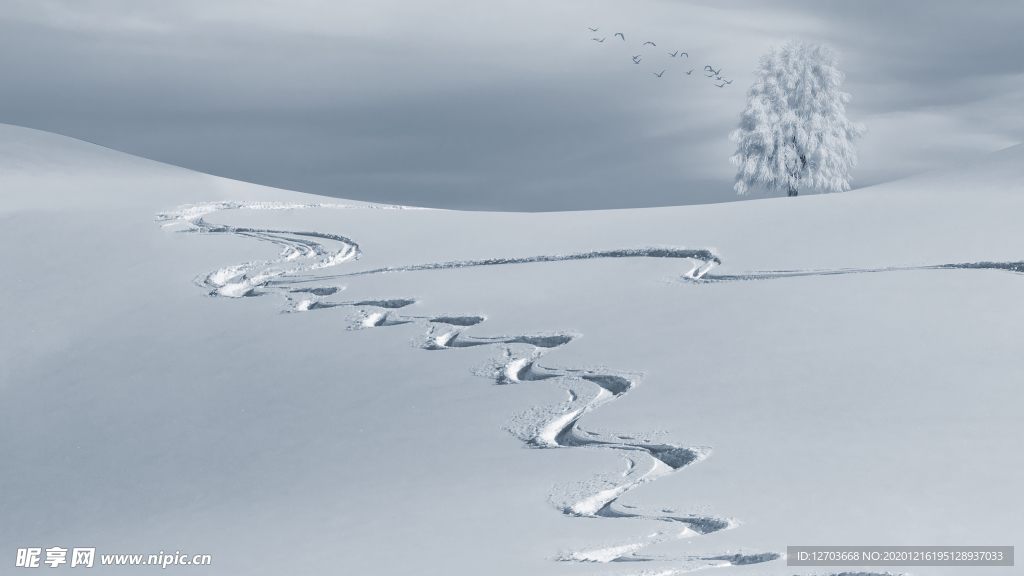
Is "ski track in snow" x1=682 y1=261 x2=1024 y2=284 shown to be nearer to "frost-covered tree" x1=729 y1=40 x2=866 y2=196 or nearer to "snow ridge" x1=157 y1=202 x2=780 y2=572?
"snow ridge" x1=157 y1=202 x2=780 y2=572

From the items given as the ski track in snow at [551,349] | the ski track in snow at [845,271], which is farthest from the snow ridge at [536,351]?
the ski track in snow at [845,271]

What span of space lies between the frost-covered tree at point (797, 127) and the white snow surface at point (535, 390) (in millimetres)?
14288

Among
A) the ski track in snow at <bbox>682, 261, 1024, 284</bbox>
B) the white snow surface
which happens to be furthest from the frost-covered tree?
the ski track in snow at <bbox>682, 261, 1024, 284</bbox>

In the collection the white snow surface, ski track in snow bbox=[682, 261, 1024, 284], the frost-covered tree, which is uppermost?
the frost-covered tree

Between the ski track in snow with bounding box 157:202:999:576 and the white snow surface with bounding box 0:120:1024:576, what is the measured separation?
31 mm

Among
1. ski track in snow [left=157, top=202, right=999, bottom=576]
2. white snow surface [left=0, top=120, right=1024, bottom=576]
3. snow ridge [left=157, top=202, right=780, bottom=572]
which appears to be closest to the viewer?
ski track in snow [left=157, top=202, right=999, bottom=576]

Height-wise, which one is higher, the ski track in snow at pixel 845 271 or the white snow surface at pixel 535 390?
the ski track in snow at pixel 845 271

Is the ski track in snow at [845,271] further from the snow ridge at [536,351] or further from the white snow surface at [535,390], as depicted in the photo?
the snow ridge at [536,351]

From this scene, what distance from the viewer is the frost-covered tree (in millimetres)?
27359

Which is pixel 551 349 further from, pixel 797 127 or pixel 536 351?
pixel 797 127

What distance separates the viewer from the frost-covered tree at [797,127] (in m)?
27.4

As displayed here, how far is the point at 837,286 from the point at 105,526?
690 centimetres

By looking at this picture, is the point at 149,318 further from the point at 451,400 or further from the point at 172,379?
the point at 451,400

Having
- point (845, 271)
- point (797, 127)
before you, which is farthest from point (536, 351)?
point (797, 127)
